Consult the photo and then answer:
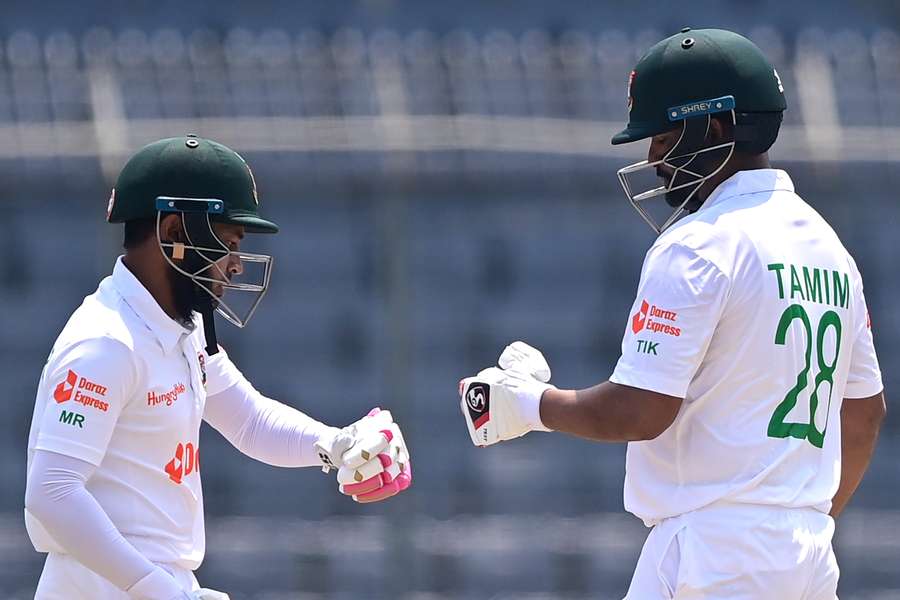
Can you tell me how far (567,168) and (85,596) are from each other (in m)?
4.37

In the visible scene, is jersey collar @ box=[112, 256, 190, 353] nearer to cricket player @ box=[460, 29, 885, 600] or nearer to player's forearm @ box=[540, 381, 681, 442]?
cricket player @ box=[460, 29, 885, 600]

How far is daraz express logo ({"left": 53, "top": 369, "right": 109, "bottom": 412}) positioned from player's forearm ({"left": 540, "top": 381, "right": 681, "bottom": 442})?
0.98 m

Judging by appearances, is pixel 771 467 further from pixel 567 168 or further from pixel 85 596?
pixel 567 168

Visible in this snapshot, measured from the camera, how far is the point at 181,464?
11.0 feet

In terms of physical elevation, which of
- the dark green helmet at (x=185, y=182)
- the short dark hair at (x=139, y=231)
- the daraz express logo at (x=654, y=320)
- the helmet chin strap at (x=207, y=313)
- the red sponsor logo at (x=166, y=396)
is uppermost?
the dark green helmet at (x=185, y=182)

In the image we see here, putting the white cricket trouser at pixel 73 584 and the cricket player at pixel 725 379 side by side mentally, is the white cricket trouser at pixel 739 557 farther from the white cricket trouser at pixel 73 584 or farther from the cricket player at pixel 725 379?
the white cricket trouser at pixel 73 584

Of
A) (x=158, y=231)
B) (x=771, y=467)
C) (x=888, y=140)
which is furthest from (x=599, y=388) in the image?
(x=888, y=140)

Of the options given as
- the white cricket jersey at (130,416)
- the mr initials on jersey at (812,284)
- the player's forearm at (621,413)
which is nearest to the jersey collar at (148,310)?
the white cricket jersey at (130,416)

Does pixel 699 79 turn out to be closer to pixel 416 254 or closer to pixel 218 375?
pixel 218 375

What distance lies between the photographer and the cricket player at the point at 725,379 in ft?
10.4

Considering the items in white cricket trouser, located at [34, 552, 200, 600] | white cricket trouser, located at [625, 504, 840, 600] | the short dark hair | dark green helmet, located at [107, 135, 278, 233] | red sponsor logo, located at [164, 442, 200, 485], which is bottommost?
white cricket trouser, located at [625, 504, 840, 600]

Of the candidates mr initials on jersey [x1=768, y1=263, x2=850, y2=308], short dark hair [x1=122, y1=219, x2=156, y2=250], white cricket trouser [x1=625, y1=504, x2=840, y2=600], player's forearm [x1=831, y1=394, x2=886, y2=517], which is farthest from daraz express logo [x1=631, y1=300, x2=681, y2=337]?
short dark hair [x1=122, y1=219, x2=156, y2=250]

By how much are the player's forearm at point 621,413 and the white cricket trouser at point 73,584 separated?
104cm

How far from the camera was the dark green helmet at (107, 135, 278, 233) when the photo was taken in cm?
346
